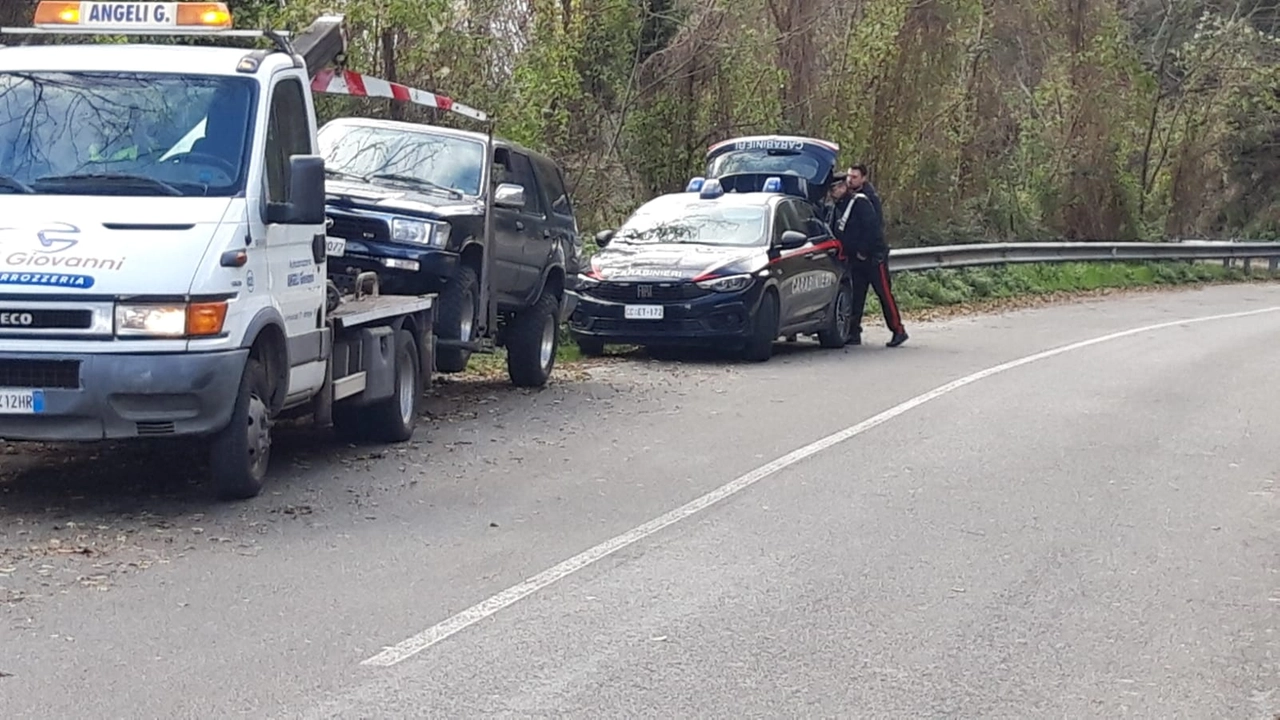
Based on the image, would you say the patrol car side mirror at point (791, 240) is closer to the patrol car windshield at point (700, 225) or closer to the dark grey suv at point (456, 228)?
the patrol car windshield at point (700, 225)

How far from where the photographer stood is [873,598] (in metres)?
7.50

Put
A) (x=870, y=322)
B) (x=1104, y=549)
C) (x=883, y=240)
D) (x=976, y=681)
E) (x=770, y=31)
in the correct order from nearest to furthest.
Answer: (x=976, y=681)
(x=1104, y=549)
(x=883, y=240)
(x=870, y=322)
(x=770, y=31)

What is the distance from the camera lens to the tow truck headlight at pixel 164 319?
833cm

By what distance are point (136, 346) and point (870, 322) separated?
1588cm

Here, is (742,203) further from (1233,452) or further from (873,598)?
(873,598)

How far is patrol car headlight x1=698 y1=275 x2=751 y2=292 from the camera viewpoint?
16.9 metres

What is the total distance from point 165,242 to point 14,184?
3.40 feet

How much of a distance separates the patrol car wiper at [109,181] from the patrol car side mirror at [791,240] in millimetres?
9736

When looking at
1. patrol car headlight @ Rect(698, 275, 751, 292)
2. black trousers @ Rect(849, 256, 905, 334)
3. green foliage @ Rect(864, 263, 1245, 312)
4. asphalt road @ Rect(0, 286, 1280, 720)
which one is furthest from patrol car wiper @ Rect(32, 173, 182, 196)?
green foliage @ Rect(864, 263, 1245, 312)

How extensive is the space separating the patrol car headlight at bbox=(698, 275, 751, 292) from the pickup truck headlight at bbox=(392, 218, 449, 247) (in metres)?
4.96

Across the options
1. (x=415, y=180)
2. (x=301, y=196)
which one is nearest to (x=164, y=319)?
(x=301, y=196)

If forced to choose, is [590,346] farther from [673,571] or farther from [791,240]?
[673,571]

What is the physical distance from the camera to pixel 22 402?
27.2 ft

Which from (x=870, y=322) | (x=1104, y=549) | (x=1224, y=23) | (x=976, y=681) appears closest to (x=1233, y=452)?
(x=1104, y=549)
